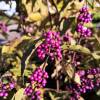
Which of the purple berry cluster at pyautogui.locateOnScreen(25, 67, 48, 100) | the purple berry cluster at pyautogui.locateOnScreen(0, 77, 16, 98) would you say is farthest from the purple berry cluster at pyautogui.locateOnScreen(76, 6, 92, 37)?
the purple berry cluster at pyautogui.locateOnScreen(0, 77, 16, 98)

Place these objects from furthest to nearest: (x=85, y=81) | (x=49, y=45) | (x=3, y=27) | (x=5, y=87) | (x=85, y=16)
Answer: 1. (x=3, y=27)
2. (x=85, y=81)
3. (x=5, y=87)
4. (x=85, y=16)
5. (x=49, y=45)

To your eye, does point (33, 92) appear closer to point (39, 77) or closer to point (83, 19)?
point (39, 77)

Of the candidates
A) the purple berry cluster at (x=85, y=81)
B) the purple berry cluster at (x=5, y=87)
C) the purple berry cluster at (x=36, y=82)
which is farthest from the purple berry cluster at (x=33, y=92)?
the purple berry cluster at (x=85, y=81)

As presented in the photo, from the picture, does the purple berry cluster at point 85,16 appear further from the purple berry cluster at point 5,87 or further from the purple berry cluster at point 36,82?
the purple berry cluster at point 5,87

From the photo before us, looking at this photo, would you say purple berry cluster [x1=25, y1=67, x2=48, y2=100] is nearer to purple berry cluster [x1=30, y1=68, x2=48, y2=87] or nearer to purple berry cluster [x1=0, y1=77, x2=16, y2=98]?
purple berry cluster [x1=30, y1=68, x2=48, y2=87]

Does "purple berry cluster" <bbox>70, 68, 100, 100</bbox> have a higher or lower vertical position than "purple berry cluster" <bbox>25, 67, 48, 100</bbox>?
lower

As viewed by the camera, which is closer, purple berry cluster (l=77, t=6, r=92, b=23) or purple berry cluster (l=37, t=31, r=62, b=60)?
purple berry cluster (l=37, t=31, r=62, b=60)

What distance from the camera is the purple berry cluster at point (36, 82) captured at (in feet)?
5.45

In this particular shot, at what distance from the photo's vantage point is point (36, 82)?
170 cm

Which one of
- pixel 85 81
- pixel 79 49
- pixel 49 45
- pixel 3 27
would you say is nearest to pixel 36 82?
pixel 49 45

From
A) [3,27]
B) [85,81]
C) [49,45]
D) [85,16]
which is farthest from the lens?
[3,27]

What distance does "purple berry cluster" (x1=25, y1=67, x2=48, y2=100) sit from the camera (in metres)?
1.66

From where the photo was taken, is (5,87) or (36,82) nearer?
(36,82)

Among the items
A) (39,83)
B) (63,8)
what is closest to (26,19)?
(63,8)
